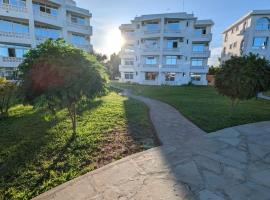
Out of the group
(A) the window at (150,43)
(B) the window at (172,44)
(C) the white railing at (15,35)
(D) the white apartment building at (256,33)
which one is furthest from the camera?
(A) the window at (150,43)

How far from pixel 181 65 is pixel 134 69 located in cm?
957

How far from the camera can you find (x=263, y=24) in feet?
101

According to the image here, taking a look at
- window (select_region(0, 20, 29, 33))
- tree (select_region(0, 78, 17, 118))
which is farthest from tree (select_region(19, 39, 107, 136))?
window (select_region(0, 20, 29, 33))

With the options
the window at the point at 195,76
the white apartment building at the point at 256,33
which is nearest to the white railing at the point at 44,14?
the window at the point at 195,76

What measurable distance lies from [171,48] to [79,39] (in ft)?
53.9

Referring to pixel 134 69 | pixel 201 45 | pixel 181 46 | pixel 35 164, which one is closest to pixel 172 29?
pixel 181 46

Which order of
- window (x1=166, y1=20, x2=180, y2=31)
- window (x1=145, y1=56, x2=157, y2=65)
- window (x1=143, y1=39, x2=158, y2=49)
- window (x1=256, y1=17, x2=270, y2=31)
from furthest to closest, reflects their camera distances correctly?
window (x1=145, y1=56, x2=157, y2=65) → window (x1=143, y1=39, x2=158, y2=49) → window (x1=166, y1=20, x2=180, y2=31) → window (x1=256, y1=17, x2=270, y2=31)

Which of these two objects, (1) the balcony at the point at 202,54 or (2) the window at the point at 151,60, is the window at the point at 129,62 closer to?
(2) the window at the point at 151,60

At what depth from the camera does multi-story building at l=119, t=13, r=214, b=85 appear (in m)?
32.0

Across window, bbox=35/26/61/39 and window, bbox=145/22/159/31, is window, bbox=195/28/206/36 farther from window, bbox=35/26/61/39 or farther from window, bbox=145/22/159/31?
window, bbox=35/26/61/39

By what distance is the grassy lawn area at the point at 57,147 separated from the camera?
422cm

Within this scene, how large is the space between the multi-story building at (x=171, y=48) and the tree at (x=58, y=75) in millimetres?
28759

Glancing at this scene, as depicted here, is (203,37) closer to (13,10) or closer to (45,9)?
(45,9)

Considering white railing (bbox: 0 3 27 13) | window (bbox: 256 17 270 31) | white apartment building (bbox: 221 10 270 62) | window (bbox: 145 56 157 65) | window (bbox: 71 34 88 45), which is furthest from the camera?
window (bbox: 145 56 157 65)
